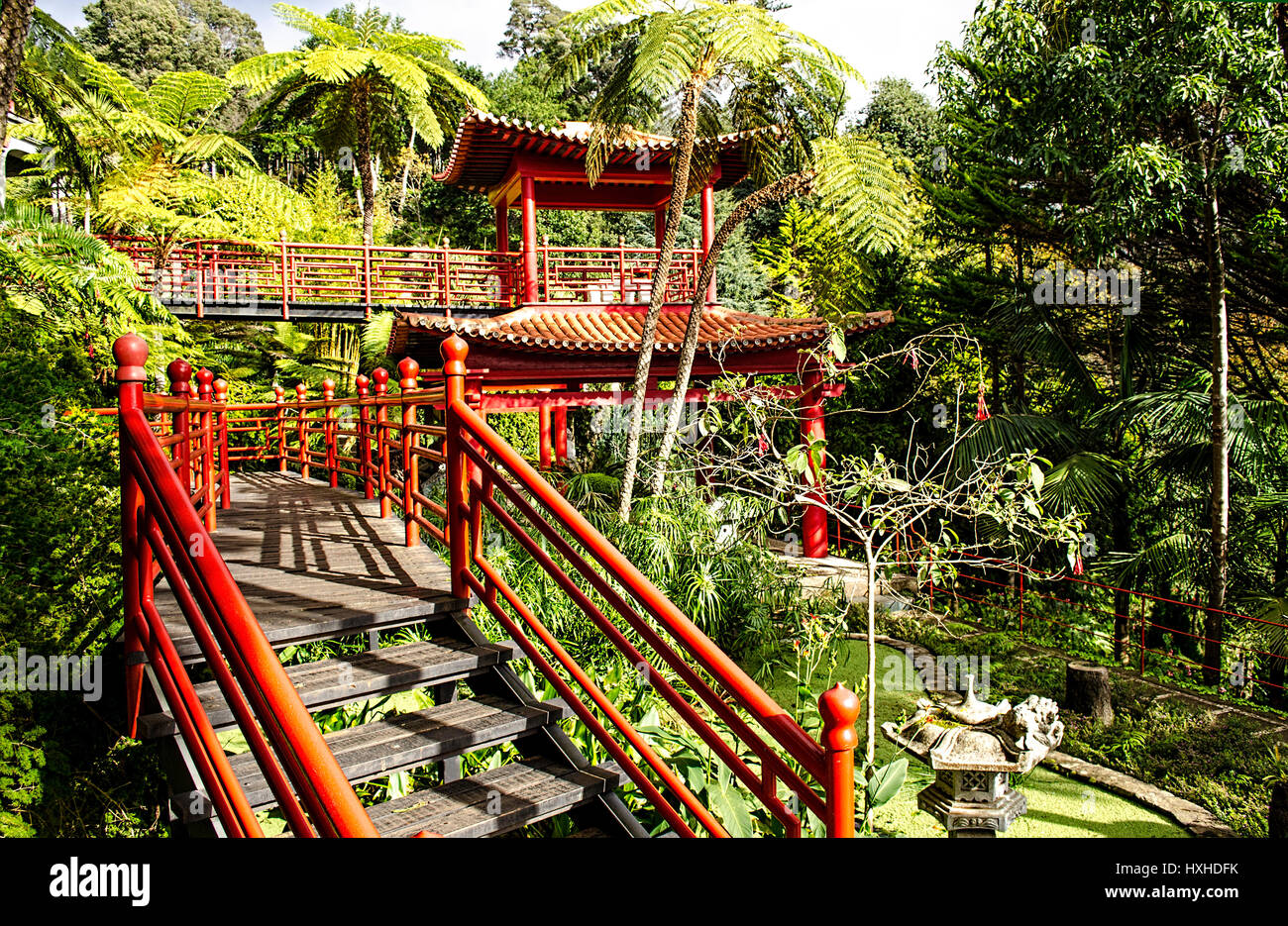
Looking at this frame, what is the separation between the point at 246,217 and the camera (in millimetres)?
14984

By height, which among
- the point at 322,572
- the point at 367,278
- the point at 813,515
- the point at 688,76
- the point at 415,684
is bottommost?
the point at 813,515

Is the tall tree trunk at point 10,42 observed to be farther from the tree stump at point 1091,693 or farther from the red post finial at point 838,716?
the tree stump at point 1091,693

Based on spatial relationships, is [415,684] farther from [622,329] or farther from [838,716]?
[622,329]

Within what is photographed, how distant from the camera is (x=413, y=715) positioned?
2811mm

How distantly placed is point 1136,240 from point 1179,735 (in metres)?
7.08

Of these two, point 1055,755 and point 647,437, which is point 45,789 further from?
point 647,437

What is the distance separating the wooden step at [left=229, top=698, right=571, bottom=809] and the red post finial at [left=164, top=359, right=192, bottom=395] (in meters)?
2.89

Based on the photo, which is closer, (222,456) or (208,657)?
(208,657)

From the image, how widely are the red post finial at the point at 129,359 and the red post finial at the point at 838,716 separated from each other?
Result: 2466 mm

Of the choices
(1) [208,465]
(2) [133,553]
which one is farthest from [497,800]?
(1) [208,465]

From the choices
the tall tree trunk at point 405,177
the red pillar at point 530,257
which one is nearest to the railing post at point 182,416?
the red pillar at point 530,257

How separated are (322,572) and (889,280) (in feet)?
44.2

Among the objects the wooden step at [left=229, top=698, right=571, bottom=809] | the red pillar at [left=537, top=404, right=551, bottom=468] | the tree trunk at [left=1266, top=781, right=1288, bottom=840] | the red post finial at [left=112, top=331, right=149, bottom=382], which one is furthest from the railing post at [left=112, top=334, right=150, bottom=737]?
the red pillar at [left=537, top=404, right=551, bottom=468]
